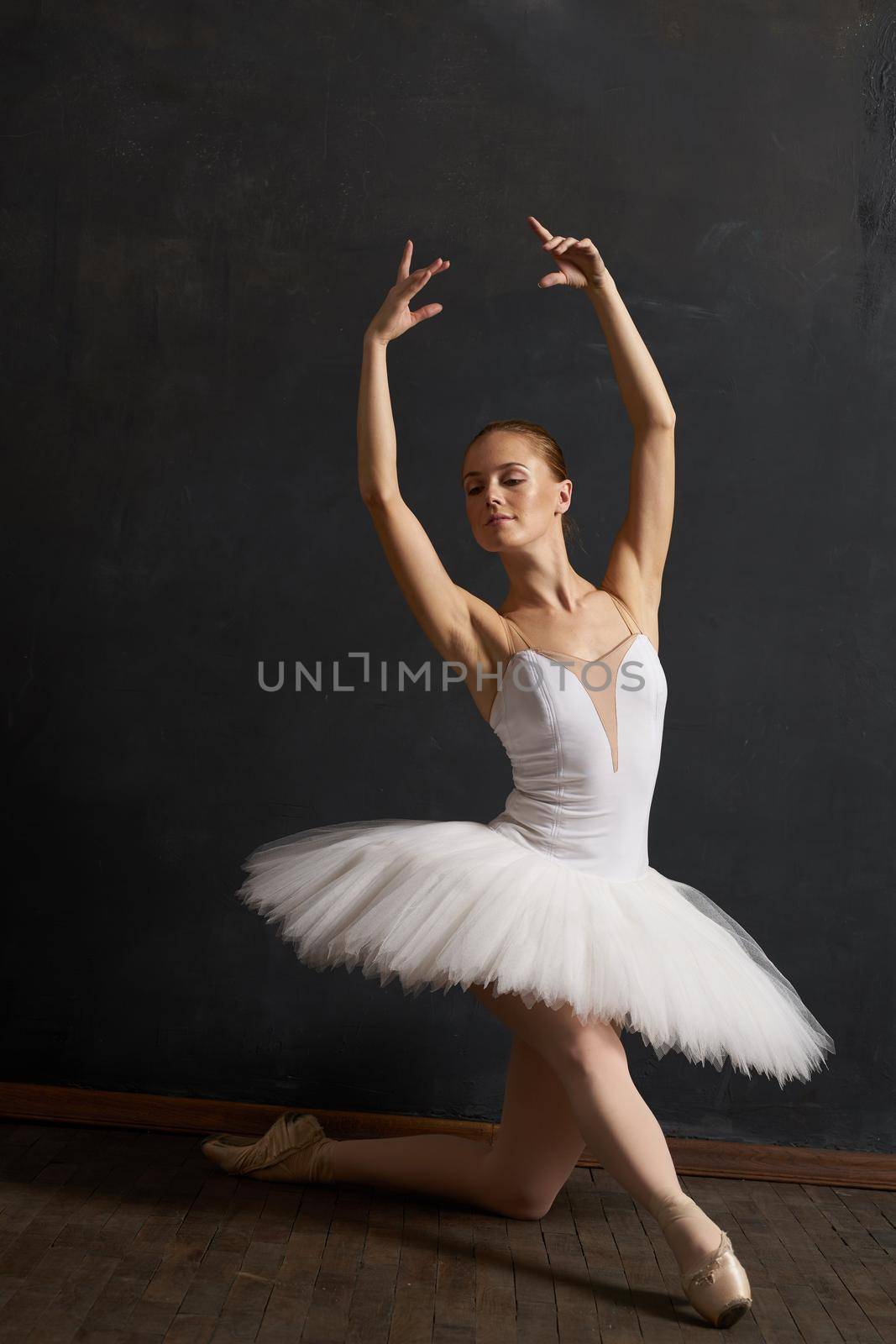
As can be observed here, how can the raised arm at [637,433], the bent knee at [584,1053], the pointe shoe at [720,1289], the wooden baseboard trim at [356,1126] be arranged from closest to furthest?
1. the pointe shoe at [720,1289]
2. the bent knee at [584,1053]
3. the raised arm at [637,433]
4. the wooden baseboard trim at [356,1126]

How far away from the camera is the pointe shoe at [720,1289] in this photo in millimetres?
1993

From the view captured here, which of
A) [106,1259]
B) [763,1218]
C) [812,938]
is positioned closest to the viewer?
[106,1259]

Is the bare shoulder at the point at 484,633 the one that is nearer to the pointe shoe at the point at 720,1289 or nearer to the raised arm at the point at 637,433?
the raised arm at the point at 637,433

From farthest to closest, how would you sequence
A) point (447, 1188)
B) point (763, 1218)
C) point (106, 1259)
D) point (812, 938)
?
point (812, 938), point (763, 1218), point (447, 1188), point (106, 1259)

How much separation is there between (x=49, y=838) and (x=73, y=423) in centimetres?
109

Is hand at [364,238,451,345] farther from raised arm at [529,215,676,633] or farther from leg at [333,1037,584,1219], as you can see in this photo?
leg at [333,1037,584,1219]

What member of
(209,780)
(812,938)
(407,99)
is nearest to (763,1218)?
(812,938)

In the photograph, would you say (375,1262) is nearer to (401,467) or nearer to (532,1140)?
(532,1140)

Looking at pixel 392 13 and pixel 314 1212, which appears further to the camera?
pixel 392 13

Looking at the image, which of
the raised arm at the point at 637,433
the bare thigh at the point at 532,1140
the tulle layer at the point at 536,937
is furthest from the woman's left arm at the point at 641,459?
the bare thigh at the point at 532,1140

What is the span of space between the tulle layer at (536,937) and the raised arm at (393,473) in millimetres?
454

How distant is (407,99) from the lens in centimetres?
299

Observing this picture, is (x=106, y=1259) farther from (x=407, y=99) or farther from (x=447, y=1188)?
(x=407, y=99)

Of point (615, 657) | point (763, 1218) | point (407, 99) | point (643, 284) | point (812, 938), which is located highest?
point (407, 99)
